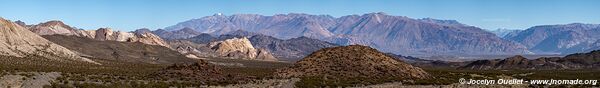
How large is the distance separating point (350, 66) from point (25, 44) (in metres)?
95.4

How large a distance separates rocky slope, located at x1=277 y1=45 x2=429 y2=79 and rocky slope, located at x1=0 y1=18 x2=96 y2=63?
69.0 meters

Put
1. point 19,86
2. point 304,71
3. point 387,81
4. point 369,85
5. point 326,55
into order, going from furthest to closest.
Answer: point 326,55, point 304,71, point 387,81, point 369,85, point 19,86

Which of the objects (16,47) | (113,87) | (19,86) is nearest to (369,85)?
(113,87)

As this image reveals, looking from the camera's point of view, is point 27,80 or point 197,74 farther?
point 197,74

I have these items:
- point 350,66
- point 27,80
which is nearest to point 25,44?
point 350,66

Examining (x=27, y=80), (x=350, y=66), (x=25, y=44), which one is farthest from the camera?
(x=25, y=44)

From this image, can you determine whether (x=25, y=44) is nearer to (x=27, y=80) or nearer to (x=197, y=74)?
(x=197, y=74)

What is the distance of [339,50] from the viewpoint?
2990 inches

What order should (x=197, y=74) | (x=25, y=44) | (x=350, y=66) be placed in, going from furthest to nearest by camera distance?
1. (x=25, y=44)
2. (x=350, y=66)
3. (x=197, y=74)

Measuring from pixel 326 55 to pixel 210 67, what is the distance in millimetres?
13502

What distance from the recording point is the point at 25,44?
144 metres

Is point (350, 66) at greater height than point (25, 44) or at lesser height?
lesser

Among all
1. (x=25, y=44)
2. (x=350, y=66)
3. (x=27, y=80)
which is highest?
(x=25, y=44)

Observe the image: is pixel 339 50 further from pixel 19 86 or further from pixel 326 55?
pixel 19 86
